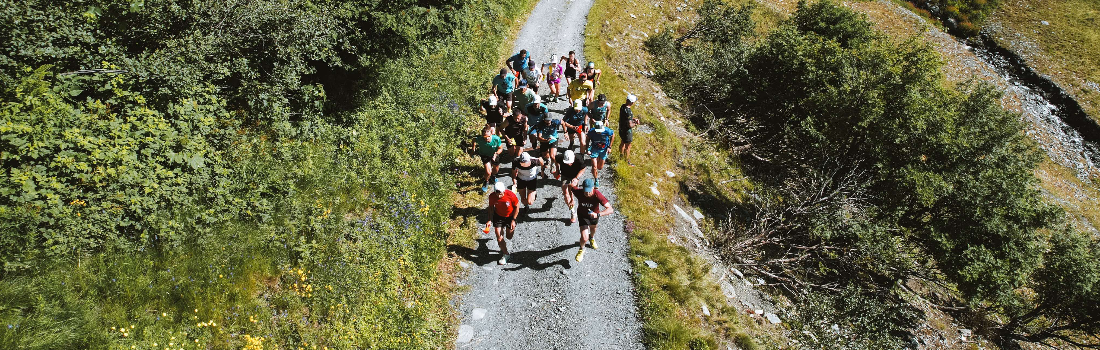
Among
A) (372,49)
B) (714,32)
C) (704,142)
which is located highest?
(372,49)

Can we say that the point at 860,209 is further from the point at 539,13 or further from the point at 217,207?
the point at 539,13

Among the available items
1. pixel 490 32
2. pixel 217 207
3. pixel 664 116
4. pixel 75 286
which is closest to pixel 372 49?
pixel 217 207

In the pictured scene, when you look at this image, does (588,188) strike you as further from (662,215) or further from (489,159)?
(662,215)

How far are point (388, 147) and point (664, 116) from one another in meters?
11.5

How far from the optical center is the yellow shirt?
15797mm

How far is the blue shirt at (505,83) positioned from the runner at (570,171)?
3.87 meters

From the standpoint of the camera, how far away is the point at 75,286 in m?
6.70

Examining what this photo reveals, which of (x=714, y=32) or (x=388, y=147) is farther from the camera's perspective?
(x=714, y=32)


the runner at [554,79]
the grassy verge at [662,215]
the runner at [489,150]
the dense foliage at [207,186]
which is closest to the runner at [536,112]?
the runner at [489,150]

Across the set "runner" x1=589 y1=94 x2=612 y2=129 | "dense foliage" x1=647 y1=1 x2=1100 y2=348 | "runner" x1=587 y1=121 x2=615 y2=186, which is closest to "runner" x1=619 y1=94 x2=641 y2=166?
"runner" x1=589 y1=94 x2=612 y2=129

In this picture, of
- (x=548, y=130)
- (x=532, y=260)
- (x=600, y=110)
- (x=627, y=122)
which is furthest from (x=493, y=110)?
(x=532, y=260)

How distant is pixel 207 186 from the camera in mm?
8570

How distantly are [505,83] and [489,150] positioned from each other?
11.6 ft

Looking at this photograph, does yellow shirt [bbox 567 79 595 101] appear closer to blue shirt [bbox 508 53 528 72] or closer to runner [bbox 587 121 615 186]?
blue shirt [bbox 508 53 528 72]
